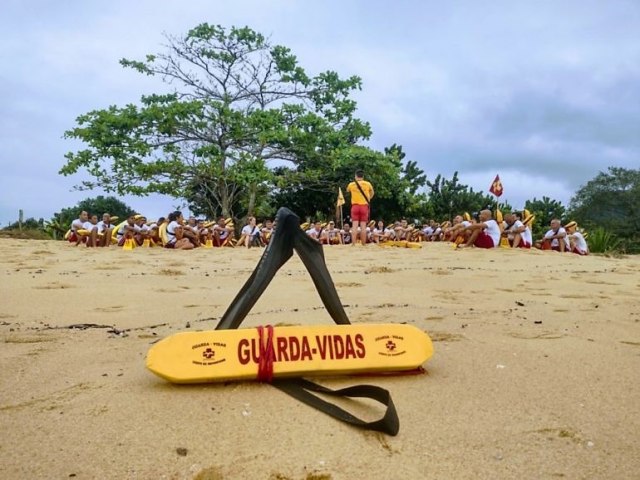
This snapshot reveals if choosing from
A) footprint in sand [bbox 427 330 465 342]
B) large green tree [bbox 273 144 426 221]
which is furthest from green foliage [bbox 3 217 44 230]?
footprint in sand [bbox 427 330 465 342]

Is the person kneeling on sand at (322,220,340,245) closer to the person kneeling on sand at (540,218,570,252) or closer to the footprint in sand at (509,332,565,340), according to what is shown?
the person kneeling on sand at (540,218,570,252)

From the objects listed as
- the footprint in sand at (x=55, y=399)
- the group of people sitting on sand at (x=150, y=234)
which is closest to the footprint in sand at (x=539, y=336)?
the footprint in sand at (x=55, y=399)

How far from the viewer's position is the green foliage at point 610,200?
97.6 ft

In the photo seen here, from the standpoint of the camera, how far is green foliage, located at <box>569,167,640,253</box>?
2973cm

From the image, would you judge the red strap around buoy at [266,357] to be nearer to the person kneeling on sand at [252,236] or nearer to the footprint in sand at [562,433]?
the footprint in sand at [562,433]

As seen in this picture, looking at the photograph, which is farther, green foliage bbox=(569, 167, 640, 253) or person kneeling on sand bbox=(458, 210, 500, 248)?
green foliage bbox=(569, 167, 640, 253)

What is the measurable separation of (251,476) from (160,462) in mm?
275

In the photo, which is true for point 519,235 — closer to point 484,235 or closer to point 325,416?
point 484,235

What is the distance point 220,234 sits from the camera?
1338 centimetres

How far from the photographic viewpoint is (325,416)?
6.07 feet

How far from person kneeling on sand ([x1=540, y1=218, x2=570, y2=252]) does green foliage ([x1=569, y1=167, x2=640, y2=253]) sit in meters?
19.3

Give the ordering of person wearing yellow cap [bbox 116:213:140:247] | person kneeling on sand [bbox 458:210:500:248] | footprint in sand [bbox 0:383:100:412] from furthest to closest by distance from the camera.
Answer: person wearing yellow cap [bbox 116:213:140:247] < person kneeling on sand [bbox 458:210:500:248] < footprint in sand [bbox 0:383:100:412]

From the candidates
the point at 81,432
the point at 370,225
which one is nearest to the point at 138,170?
the point at 370,225

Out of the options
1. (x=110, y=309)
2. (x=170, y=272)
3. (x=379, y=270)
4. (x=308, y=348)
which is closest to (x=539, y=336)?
(x=308, y=348)
